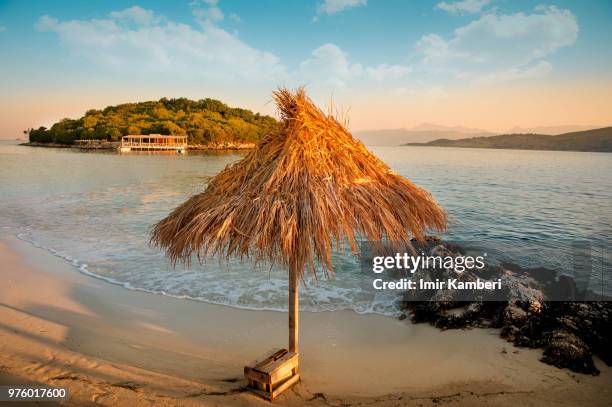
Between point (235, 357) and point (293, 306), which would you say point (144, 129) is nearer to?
point (235, 357)

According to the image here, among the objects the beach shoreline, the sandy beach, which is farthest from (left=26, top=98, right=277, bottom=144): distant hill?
the sandy beach

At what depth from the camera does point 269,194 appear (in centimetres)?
345

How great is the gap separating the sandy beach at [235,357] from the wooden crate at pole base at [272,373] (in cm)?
13

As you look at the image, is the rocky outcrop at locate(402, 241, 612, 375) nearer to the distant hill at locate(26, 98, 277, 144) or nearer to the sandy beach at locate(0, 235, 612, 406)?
the sandy beach at locate(0, 235, 612, 406)

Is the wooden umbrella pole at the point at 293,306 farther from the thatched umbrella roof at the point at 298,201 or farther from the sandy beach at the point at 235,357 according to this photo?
the sandy beach at the point at 235,357

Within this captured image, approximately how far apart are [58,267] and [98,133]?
102833 mm

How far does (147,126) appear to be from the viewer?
10250 centimetres

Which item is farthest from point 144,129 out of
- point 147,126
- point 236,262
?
point 236,262

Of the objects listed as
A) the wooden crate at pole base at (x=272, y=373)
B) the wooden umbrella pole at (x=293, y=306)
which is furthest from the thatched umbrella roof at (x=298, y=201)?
the wooden crate at pole base at (x=272, y=373)

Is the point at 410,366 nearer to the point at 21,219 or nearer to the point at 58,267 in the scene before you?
the point at 58,267

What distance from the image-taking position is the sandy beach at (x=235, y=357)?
4.15 m

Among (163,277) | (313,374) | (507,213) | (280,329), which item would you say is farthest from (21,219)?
(507,213)

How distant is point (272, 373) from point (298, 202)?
1842 mm

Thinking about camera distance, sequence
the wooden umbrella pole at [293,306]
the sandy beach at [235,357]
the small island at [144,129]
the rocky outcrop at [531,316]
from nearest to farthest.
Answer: the wooden umbrella pole at [293,306]
the sandy beach at [235,357]
the rocky outcrop at [531,316]
the small island at [144,129]
